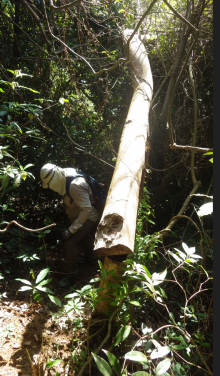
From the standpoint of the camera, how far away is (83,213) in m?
3.67

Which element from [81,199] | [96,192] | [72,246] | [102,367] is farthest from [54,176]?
[102,367]

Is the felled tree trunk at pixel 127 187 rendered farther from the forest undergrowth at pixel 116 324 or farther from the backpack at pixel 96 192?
the backpack at pixel 96 192

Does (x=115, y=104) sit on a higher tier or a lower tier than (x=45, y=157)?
higher

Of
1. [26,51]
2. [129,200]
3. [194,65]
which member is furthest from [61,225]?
[194,65]

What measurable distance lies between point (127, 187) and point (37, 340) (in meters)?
1.73

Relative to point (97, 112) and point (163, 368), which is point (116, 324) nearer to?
point (163, 368)

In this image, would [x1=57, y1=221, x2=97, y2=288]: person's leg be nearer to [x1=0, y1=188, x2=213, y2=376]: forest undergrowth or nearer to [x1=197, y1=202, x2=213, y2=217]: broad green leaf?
[x1=0, y1=188, x2=213, y2=376]: forest undergrowth

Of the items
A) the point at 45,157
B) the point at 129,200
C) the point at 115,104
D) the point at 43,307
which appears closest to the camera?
the point at 129,200

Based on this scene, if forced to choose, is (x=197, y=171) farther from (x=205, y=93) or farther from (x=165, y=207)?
(x=205, y=93)

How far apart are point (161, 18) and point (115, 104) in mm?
1718

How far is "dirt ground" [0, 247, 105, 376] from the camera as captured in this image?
205cm

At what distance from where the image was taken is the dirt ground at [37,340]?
6.72 feet

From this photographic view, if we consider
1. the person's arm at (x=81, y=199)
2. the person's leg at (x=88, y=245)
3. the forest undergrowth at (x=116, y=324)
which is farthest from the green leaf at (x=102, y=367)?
the person's leg at (x=88, y=245)

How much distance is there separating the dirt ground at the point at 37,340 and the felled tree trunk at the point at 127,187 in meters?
0.75
